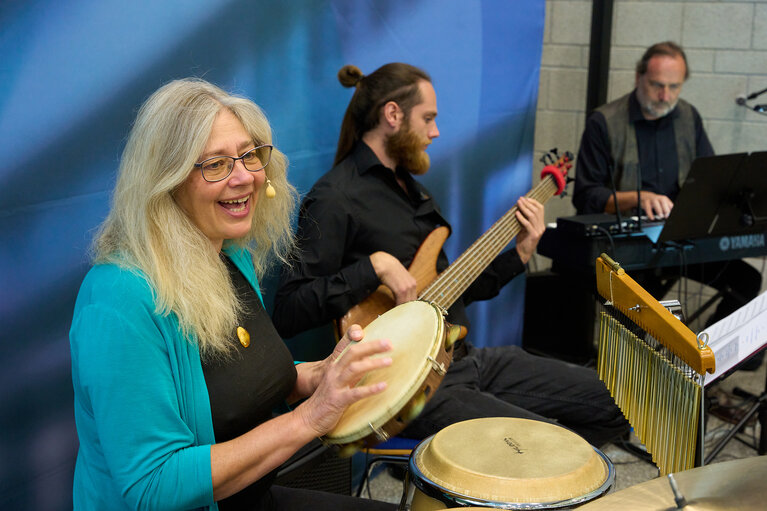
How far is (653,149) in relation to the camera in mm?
3711

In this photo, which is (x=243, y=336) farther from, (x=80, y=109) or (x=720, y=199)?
(x=720, y=199)

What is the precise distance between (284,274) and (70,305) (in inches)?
26.7

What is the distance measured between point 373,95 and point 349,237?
1.56 ft

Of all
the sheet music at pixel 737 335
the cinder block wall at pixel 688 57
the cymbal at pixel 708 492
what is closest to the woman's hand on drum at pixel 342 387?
the cymbal at pixel 708 492

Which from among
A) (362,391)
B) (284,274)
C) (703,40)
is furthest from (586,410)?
(703,40)

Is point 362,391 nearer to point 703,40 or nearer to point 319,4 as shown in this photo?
point 319,4

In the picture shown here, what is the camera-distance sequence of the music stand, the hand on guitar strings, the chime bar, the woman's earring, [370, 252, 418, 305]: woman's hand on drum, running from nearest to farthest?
the chime bar, the woman's earring, [370, 252, 418, 305]: woman's hand on drum, the hand on guitar strings, the music stand

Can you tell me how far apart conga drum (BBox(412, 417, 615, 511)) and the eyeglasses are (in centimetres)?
66

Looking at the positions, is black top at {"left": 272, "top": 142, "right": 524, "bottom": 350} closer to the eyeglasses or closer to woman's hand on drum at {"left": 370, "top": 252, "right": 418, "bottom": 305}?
woman's hand on drum at {"left": 370, "top": 252, "right": 418, "bottom": 305}

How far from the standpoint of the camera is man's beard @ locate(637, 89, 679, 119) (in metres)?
3.68

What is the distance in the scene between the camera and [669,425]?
129cm

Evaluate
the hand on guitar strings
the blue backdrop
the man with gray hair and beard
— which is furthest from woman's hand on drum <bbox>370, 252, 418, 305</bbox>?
the man with gray hair and beard

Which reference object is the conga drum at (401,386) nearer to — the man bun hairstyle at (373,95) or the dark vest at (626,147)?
the man bun hairstyle at (373,95)

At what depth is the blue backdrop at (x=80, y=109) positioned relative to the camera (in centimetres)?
158
